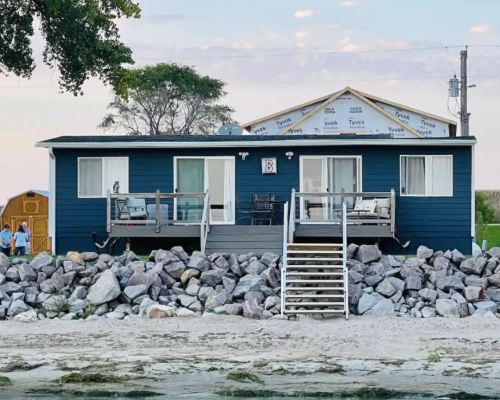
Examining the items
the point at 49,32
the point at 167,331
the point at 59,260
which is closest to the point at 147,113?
the point at 49,32

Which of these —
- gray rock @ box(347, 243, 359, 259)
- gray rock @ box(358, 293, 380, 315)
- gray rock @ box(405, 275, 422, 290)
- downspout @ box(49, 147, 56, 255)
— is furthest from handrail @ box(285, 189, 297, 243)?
downspout @ box(49, 147, 56, 255)

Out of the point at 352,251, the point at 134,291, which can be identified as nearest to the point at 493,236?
the point at 352,251

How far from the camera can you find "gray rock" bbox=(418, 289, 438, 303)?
1939cm

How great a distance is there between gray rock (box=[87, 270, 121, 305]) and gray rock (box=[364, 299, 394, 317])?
192 inches

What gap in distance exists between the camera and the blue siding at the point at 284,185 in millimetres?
24078

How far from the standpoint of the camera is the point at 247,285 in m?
19.6

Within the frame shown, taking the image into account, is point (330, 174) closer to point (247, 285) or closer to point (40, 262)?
point (247, 285)

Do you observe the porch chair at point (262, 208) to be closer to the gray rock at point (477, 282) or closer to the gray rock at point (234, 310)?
the gray rock at point (234, 310)

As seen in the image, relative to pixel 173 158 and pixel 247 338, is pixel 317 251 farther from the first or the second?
pixel 173 158

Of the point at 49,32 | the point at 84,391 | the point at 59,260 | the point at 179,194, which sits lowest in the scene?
the point at 84,391

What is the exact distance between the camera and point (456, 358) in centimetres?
1474

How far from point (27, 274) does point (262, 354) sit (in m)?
7.24

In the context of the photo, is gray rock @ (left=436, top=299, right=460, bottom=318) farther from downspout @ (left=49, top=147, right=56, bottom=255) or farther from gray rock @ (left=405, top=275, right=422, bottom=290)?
downspout @ (left=49, top=147, right=56, bottom=255)

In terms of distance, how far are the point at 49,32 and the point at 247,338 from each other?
46.5 ft
